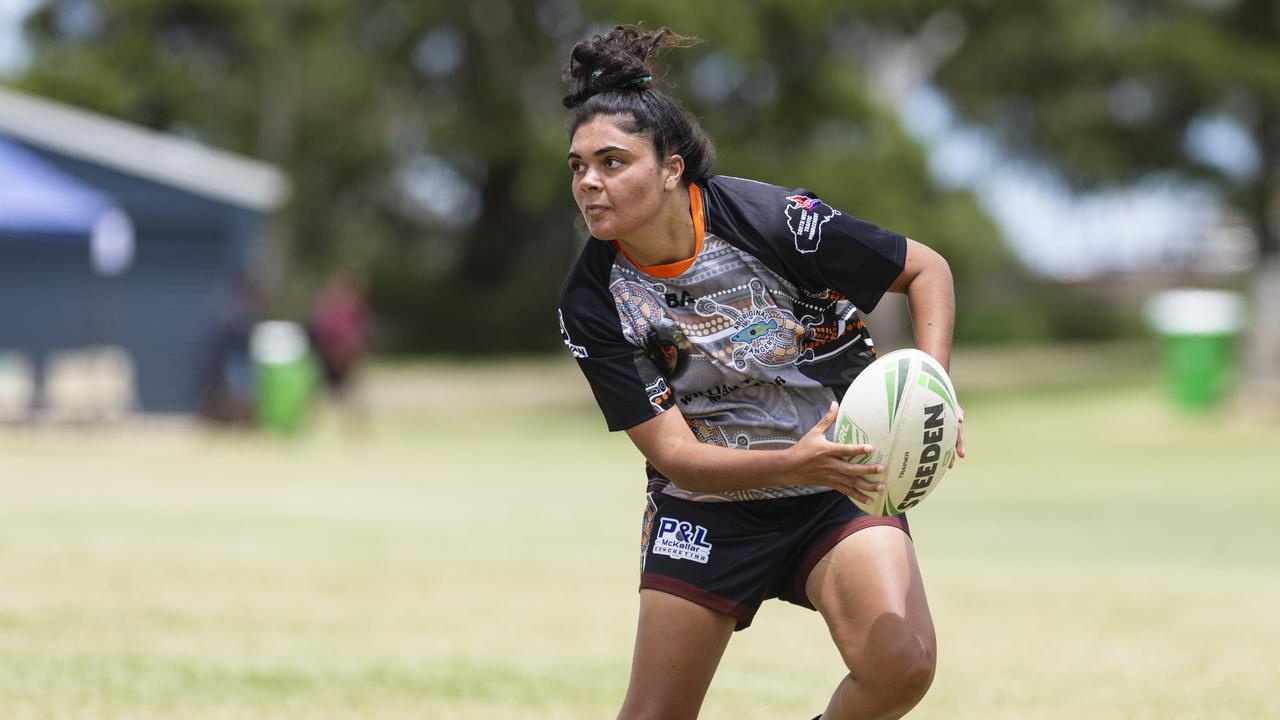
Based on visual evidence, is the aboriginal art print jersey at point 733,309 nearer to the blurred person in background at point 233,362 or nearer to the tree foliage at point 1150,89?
the blurred person in background at point 233,362

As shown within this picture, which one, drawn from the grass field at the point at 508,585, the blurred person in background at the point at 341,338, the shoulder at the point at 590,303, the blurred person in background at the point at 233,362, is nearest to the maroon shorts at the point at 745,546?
the shoulder at the point at 590,303

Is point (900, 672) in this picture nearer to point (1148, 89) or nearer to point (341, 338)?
point (341, 338)

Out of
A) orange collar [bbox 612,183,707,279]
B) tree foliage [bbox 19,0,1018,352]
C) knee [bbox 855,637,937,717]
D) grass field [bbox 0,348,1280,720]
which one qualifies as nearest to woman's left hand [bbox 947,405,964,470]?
knee [bbox 855,637,937,717]

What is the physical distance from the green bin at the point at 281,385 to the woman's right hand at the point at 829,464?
65.4ft

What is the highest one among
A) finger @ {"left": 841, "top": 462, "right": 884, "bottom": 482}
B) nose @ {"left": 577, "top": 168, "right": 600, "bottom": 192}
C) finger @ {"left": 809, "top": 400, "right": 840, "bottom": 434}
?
nose @ {"left": 577, "top": 168, "right": 600, "bottom": 192}

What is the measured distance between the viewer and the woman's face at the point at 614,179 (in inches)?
177

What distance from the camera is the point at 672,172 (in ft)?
15.2

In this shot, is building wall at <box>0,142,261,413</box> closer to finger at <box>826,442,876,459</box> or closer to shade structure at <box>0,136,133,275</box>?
shade structure at <box>0,136,133,275</box>

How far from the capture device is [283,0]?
45781 mm

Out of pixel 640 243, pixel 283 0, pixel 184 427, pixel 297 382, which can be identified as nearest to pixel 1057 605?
pixel 640 243

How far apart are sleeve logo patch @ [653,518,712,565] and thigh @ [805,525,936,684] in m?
0.31

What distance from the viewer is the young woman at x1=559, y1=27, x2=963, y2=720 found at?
14.9 ft

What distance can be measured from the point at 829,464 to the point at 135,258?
2333cm

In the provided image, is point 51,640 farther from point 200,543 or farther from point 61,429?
point 61,429
